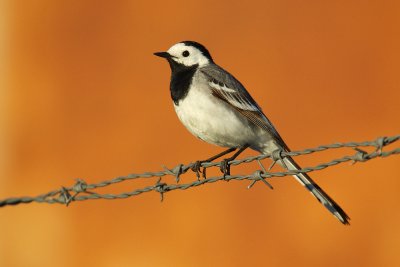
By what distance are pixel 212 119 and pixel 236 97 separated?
1.78 feet

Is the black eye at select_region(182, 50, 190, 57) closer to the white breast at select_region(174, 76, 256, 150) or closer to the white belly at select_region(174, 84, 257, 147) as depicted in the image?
the white breast at select_region(174, 76, 256, 150)

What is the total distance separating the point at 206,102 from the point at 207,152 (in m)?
8.65

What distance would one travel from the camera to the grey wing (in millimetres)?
6699

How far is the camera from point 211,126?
253 inches

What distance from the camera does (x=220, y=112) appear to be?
6.51 m

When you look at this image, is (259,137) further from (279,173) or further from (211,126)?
(279,173)

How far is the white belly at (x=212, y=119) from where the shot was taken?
252 inches

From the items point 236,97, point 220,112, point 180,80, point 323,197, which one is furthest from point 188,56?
point 323,197

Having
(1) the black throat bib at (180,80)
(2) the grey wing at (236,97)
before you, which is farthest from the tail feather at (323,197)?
(1) the black throat bib at (180,80)

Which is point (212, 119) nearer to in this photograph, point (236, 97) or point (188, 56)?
point (236, 97)

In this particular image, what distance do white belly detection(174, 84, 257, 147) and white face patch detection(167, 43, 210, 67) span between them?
79 centimetres

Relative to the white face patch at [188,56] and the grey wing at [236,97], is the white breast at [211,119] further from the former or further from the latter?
the white face patch at [188,56]

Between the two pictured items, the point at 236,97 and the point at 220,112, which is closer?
the point at 220,112

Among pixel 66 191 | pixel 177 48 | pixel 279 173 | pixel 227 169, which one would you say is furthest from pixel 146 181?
pixel 279 173
